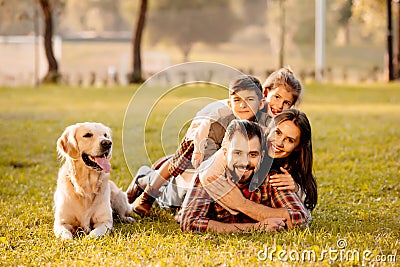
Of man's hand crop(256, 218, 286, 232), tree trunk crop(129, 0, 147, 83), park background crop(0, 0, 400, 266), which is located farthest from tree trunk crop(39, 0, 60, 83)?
man's hand crop(256, 218, 286, 232)

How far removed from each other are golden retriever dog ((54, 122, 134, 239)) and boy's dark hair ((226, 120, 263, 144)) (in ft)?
3.21

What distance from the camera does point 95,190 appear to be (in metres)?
5.60

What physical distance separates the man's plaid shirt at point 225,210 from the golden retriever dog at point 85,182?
2.18 feet

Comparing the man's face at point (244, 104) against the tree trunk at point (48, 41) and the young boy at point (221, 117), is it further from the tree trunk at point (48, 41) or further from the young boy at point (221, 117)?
the tree trunk at point (48, 41)

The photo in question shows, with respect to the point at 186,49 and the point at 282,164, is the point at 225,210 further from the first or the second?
the point at 186,49

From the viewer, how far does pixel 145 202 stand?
20.4 feet

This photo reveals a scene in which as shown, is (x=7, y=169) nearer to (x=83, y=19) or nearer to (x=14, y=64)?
(x=14, y=64)

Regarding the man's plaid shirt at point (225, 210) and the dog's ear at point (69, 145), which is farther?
the dog's ear at point (69, 145)

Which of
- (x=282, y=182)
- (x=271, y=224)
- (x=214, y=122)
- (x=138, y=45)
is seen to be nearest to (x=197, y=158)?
(x=214, y=122)

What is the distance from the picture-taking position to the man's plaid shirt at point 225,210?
17.6ft

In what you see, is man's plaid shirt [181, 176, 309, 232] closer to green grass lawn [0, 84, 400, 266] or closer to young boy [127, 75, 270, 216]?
green grass lawn [0, 84, 400, 266]

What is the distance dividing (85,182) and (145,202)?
2.62 feet

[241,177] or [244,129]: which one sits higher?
[244,129]

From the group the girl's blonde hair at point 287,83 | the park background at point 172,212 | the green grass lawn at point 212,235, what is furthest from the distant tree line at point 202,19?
the girl's blonde hair at point 287,83
